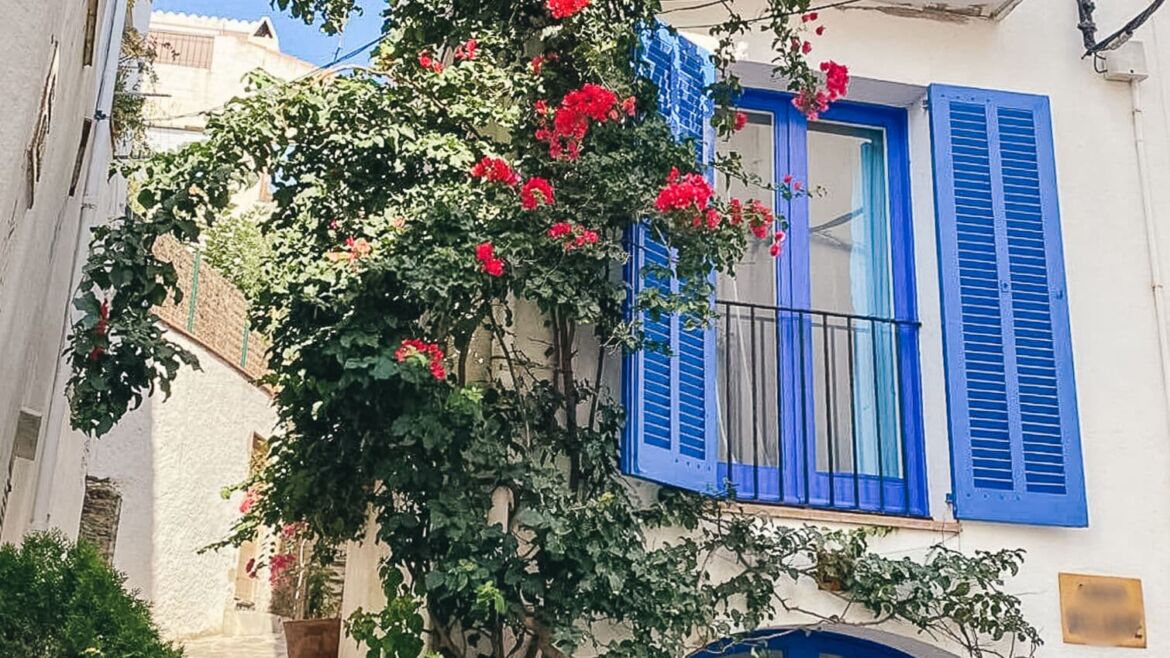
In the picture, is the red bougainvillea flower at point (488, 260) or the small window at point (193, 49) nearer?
the red bougainvillea flower at point (488, 260)

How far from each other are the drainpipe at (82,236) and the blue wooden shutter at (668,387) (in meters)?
2.95

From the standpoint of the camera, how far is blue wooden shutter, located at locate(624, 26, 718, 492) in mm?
→ 5812

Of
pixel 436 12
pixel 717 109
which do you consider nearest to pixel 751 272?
pixel 717 109

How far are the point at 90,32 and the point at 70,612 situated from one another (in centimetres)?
295

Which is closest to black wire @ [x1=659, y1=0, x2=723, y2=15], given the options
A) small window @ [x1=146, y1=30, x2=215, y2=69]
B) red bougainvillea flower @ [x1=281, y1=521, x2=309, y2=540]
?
red bougainvillea flower @ [x1=281, y1=521, x2=309, y2=540]

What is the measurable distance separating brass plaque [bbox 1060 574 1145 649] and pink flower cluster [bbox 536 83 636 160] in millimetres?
3059

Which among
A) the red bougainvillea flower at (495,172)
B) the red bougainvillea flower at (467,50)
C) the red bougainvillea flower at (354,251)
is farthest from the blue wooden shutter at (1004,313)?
the red bougainvillea flower at (354,251)

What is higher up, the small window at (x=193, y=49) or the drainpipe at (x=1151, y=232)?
the small window at (x=193, y=49)

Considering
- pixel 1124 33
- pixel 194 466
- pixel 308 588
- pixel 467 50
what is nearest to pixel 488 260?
pixel 467 50

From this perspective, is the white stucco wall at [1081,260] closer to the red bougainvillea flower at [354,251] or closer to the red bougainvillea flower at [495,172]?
the red bougainvillea flower at [495,172]

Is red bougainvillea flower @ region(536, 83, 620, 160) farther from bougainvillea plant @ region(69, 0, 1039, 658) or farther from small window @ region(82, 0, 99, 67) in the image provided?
small window @ region(82, 0, 99, 67)

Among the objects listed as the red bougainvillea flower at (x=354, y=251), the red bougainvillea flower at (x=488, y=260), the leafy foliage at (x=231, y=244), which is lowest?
the red bougainvillea flower at (x=488, y=260)

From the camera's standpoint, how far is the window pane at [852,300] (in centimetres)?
653

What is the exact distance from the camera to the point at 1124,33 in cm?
696
